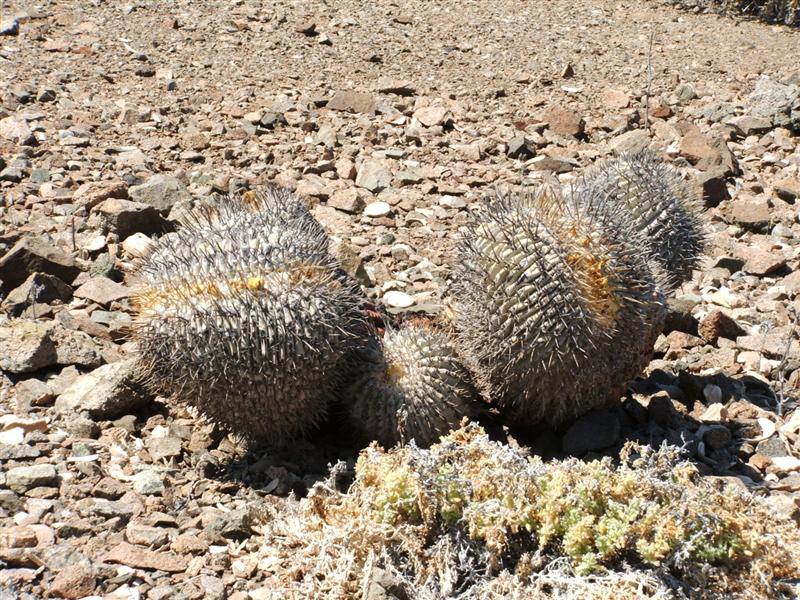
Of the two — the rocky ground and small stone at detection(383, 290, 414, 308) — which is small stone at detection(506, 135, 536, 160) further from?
small stone at detection(383, 290, 414, 308)

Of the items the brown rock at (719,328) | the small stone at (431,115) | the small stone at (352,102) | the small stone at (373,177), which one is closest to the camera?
the brown rock at (719,328)

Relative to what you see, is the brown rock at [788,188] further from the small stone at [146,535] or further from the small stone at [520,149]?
the small stone at [146,535]

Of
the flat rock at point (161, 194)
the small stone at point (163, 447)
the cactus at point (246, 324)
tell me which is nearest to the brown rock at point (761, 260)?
the cactus at point (246, 324)

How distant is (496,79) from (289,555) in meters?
5.94

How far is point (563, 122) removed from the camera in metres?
7.71

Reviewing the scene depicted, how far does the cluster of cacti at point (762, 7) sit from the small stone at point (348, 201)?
6.24 m

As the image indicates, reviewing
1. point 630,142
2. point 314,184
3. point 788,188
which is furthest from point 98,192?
point 788,188

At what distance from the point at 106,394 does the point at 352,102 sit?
4100 mm

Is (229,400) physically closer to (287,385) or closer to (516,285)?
(287,385)

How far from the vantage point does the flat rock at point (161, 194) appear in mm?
6148

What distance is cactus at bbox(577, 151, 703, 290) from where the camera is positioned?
4.77 m

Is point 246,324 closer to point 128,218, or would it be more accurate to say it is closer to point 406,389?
point 406,389

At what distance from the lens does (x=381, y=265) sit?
5.89 meters

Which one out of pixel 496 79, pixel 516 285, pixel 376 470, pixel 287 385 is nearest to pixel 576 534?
pixel 376 470
